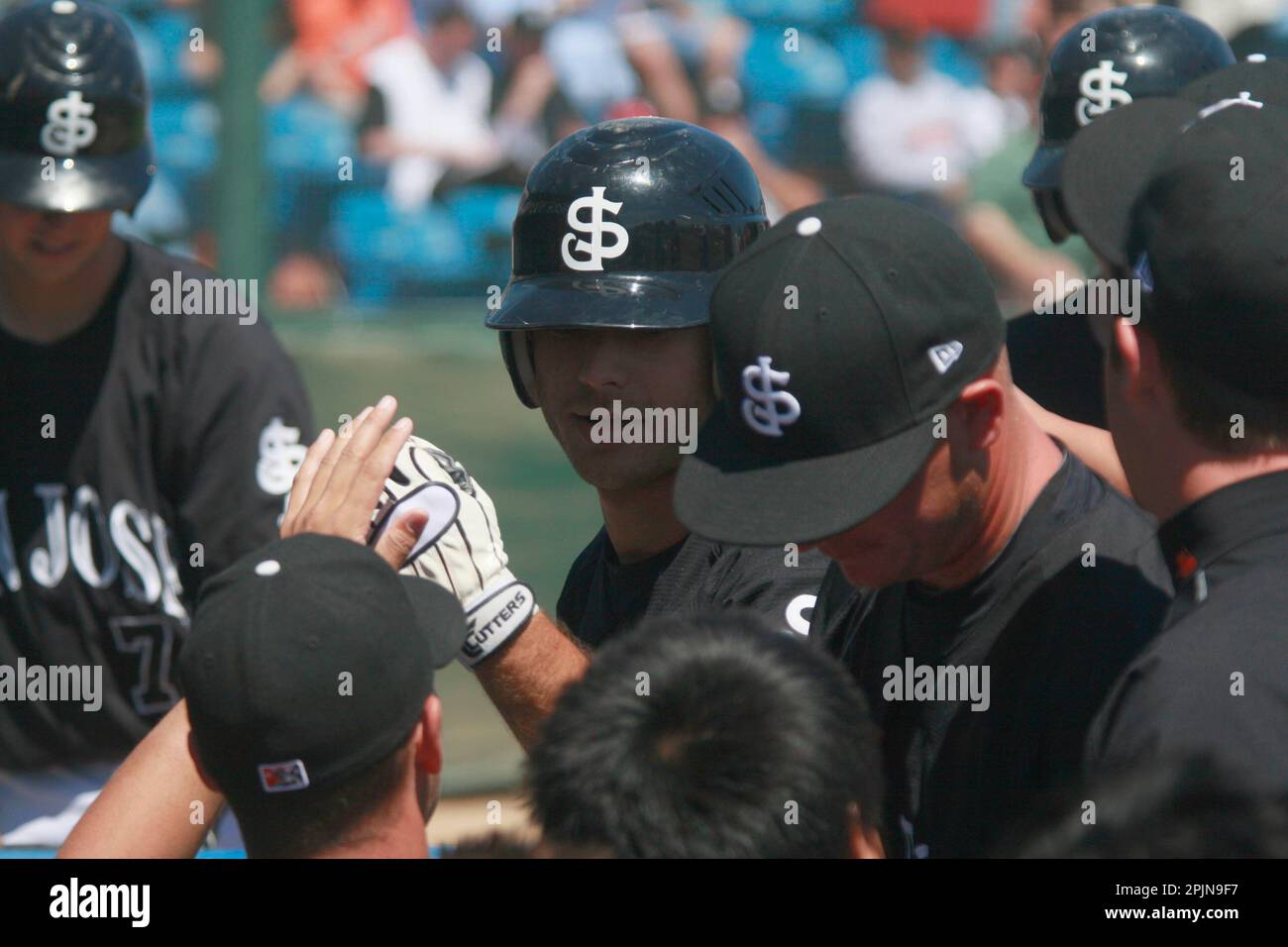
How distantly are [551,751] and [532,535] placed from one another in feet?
13.9

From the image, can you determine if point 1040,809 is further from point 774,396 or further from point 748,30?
point 748,30

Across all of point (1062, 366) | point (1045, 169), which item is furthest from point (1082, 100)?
point (1062, 366)

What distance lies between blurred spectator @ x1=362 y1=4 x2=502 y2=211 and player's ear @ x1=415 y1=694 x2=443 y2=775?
14.8ft

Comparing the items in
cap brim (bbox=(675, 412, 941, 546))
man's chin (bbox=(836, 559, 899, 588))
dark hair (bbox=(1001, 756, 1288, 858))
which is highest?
cap brim (bbox=(675, 412, 941, 546))

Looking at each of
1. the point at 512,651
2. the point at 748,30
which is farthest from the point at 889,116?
the point at 512,651

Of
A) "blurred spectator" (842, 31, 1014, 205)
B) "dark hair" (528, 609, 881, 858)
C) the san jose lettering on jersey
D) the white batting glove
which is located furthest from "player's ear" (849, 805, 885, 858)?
"blurred spectator" (842, 31, 1014, 205)

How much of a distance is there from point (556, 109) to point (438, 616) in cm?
442

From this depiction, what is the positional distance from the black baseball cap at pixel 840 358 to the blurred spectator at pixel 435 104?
4.54 meters

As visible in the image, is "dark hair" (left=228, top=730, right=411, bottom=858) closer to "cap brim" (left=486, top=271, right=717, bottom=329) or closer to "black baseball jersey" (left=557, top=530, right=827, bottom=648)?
"black baseball jersey" (left=557, top=530, right=827, bottom=648)

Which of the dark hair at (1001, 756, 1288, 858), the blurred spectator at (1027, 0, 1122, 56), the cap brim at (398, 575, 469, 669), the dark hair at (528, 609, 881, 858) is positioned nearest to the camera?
the dark hair at (1001, 756, 1288, 858)

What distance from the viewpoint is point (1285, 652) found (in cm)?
145

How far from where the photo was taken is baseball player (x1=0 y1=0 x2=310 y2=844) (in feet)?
11.5

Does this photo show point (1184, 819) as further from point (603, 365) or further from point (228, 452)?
point (228, 452)

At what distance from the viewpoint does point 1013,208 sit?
6.16 metres
